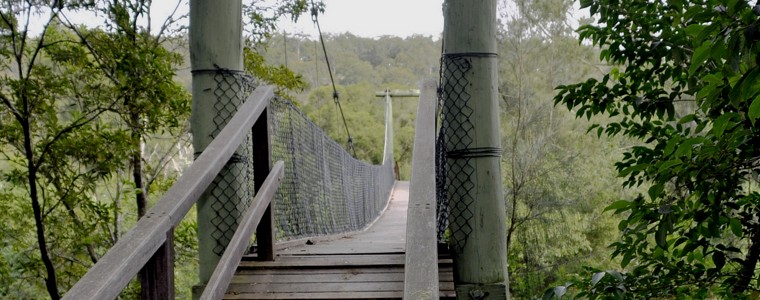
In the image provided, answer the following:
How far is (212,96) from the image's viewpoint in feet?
6.98

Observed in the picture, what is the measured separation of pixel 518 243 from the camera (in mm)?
11484

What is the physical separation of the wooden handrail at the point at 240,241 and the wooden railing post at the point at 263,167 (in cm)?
5

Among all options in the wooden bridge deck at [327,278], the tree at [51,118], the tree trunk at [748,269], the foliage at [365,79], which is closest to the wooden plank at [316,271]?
the wooden bridge deck at [327,278]

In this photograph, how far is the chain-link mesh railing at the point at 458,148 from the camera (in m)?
1.99

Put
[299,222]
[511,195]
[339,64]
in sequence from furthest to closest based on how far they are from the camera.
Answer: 1. [339,64]
2. [511,195]
3. [299,222]

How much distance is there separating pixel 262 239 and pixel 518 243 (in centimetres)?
980

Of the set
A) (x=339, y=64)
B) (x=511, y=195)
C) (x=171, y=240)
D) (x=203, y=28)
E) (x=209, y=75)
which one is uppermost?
(x=339, y=64)

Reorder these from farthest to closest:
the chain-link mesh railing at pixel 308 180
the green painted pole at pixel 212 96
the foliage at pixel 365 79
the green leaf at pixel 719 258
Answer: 1. the foliage at pixel 365 79
2. the chain-link mesh railing at pixel 308 180
3. the green painted pole at pixel 212 96
4. the green leaf at pixel 719 258

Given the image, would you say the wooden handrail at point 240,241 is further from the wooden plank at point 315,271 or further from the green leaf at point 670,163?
the green leaf at point 670,163

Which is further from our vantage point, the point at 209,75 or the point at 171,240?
the point at 209,75

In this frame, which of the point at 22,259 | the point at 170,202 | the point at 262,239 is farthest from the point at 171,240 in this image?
the point at 22,259

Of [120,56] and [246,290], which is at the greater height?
[120,56]

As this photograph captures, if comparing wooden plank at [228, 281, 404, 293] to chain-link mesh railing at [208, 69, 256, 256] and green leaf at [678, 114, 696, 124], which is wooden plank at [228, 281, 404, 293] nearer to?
chain-link mesh railing at [208, 69, 256, 256]

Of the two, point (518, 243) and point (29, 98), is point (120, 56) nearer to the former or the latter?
point (29, 98)
